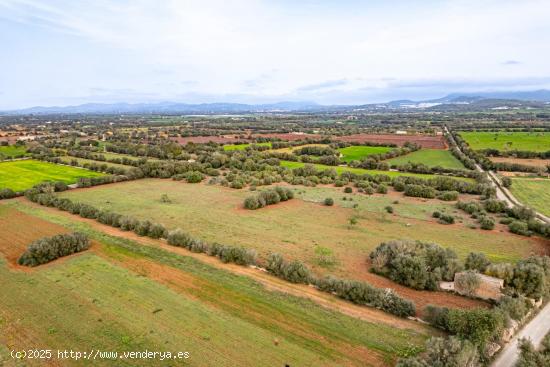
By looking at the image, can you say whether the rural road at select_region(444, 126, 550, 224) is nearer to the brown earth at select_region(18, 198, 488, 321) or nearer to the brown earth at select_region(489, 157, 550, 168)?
the brown earth at select_region(489, 157, 550, 168)

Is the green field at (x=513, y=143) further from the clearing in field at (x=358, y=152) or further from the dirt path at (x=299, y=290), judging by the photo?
the dirt path at (x=299, y=290)

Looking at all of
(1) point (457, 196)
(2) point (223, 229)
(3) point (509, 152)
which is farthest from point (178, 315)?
(3) point (509, 152)

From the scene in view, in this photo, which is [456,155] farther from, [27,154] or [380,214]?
[27,154]

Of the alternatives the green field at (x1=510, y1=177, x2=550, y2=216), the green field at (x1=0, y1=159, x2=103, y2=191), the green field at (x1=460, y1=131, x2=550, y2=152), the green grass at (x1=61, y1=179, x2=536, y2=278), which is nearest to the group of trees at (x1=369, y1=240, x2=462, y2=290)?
the green grass at (x1=61, y1=179, x2=536, y2=278)

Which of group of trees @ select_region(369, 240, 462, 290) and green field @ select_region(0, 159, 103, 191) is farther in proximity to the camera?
green field @ select_region(0, 159, 103, 191)

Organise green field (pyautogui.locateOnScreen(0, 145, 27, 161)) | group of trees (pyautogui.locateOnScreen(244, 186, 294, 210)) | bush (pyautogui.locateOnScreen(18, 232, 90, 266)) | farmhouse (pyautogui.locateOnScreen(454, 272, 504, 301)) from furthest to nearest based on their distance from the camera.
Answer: green field (pyautogui.locateOnScreen(0, 145, 27, 161)) < group of trees (pyautogui.locateOnScreen(244, 186, 294, 210)) < bush (pyautogui.locateOnScreen(18, 232, 90, 266)) < farmhouse (pyautogui.locateOnScreen(454, 272, 504, 301))

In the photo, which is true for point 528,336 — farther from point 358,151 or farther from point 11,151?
point 11,151
